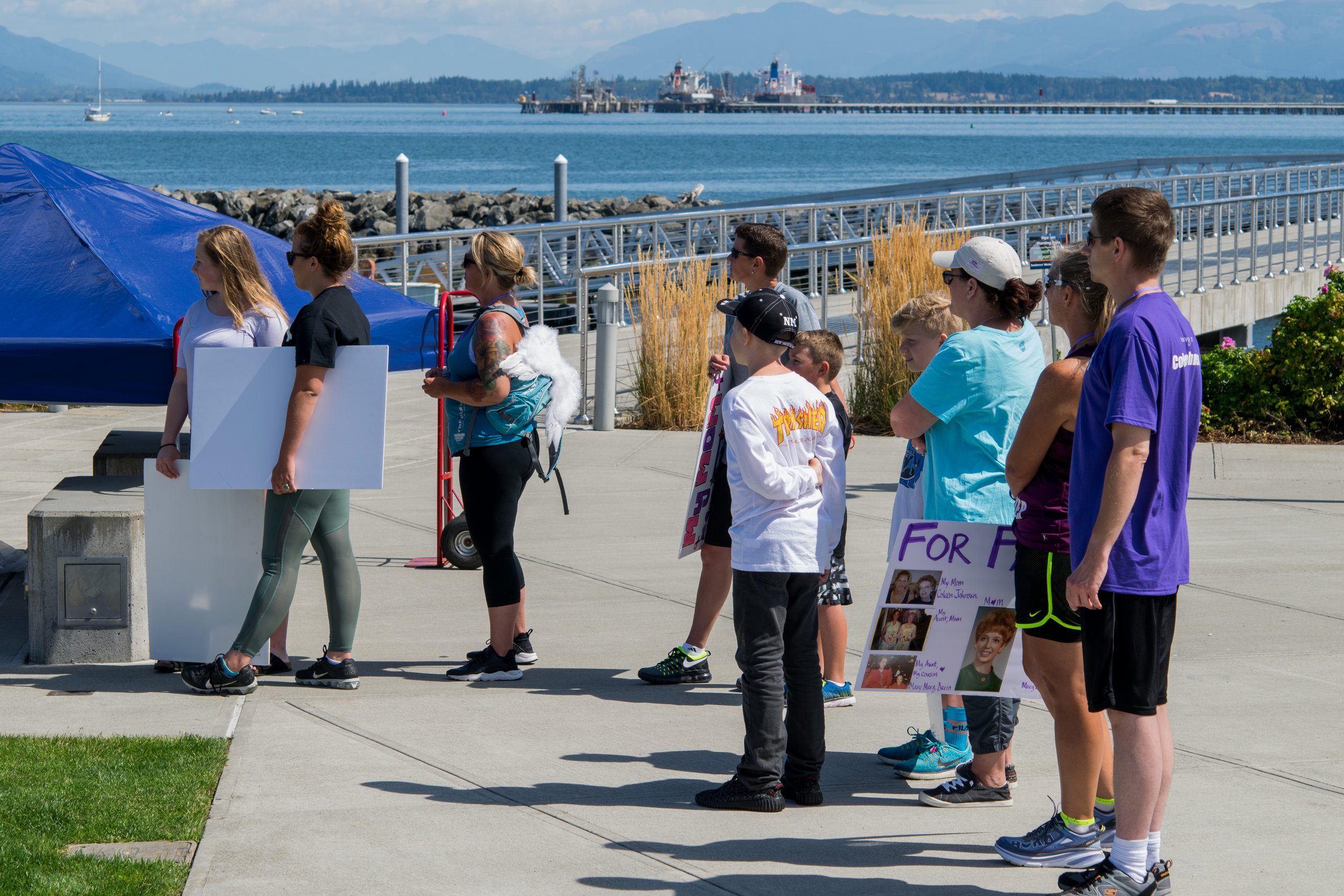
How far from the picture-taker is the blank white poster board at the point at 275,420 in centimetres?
534

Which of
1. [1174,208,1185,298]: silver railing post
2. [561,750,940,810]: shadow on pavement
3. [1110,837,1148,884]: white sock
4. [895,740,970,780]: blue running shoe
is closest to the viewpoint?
[1110,837,1148,884]: white sock

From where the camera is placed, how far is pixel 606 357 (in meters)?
11.1

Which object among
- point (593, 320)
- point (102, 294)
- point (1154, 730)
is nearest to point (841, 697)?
point (1154, 730)

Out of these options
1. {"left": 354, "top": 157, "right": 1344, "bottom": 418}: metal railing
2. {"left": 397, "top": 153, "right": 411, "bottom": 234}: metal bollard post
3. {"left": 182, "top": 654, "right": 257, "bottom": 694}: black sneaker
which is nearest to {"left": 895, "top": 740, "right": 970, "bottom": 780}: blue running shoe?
{"left": 182, "top": 654, "right": 257, "bottom": 694}: black sneaker

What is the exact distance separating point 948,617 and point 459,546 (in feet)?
12.4

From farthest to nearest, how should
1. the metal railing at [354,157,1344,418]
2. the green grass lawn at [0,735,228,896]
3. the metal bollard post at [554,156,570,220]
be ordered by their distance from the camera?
the metal bollard post at [554,156,570,220]
the metal railing at [354,157,1344,418]
the green grass lawn at [0,735,228,896]

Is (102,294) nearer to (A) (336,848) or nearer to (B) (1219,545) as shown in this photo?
(A) (336,848)

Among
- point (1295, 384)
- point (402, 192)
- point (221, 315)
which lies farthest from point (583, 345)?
point (402, 192)

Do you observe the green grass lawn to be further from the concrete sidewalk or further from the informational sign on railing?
the informational sign on railing

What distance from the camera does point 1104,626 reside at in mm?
3459

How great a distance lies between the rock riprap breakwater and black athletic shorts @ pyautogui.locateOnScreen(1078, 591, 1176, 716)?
3722 cm

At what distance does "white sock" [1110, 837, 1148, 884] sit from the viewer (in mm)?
3492

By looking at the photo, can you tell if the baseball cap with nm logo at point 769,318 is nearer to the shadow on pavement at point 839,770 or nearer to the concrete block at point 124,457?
the shadow on pavement at point 839,770

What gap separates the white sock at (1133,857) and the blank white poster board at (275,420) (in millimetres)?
3001
